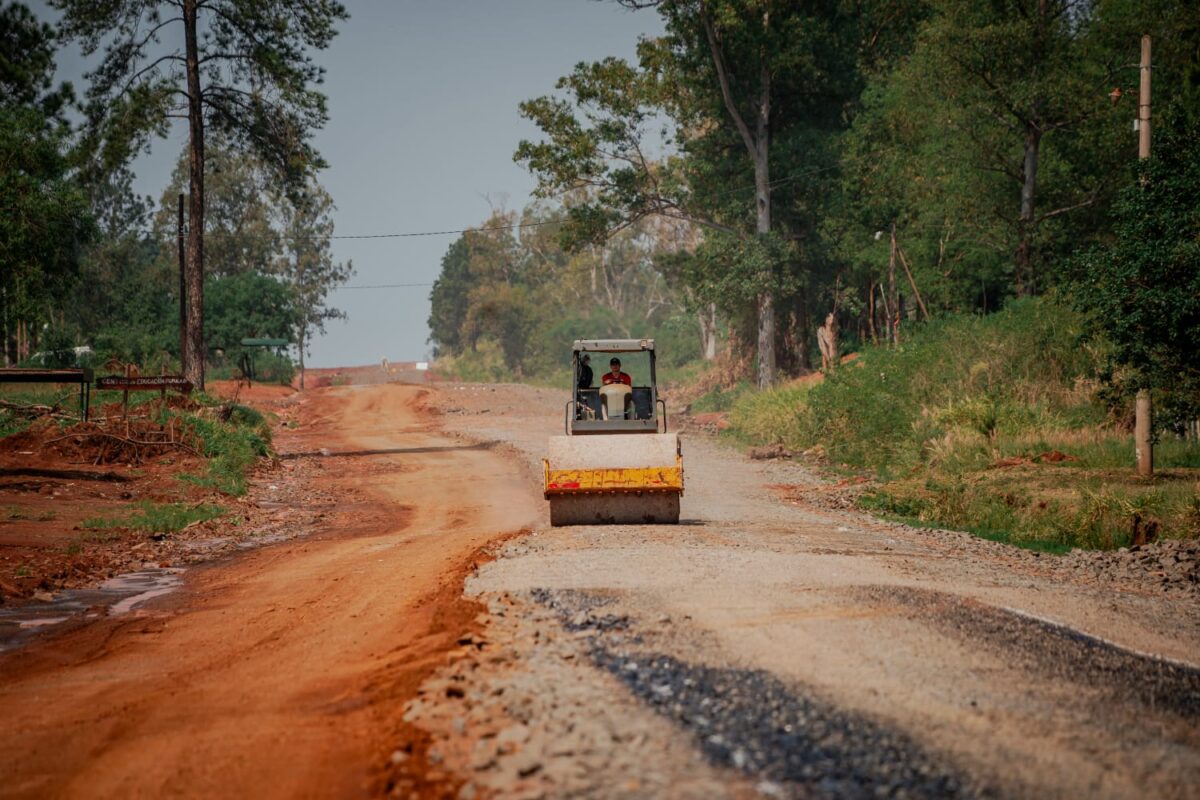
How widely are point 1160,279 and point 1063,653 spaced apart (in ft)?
37.1

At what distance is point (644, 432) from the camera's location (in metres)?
16.7

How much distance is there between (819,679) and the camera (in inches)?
273

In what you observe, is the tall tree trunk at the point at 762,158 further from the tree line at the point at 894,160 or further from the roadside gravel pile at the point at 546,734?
the roadside gravel pile at the point at 546,734

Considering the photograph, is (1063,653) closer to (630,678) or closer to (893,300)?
(630,678)

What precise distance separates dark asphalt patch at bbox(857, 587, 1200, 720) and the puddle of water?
26.2ft

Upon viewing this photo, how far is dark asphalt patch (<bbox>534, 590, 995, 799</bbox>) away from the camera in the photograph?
17.3ft

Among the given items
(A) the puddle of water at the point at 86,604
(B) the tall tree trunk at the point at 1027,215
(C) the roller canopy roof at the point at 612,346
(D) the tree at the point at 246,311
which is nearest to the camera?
(A) the puddle of water at the point at 86,604

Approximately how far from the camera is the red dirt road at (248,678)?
595cm

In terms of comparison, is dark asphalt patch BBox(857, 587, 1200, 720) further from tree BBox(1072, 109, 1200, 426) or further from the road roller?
tree BBox(1072, 109, 1200, 426)

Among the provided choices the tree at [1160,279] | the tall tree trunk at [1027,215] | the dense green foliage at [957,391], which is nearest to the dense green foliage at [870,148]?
the tall tree trunk at [1027,215]

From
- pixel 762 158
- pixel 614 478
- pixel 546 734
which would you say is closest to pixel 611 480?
pixel 614 478

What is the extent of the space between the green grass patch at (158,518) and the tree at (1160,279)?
15.6 m

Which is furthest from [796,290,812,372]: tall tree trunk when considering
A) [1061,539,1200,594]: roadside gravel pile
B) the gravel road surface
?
the gravel road surface

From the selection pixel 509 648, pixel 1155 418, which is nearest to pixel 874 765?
pixel 509 648
